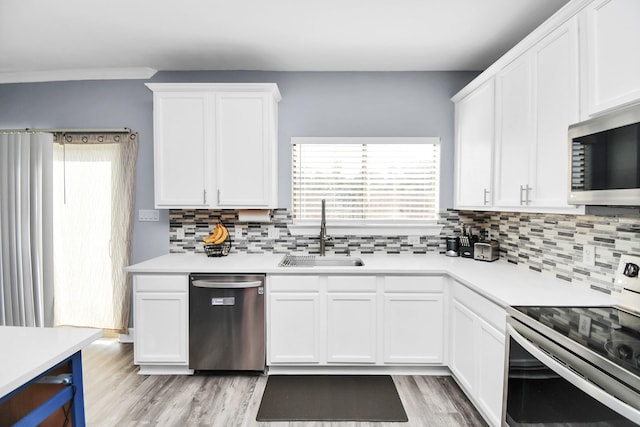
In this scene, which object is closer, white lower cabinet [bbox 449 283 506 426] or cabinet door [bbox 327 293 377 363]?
white lower cabinet [bbox 449 283 506 426]

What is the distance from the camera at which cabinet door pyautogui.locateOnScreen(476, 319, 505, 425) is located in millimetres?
1729

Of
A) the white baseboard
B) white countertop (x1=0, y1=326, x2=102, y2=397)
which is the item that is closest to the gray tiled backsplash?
the white baseboard

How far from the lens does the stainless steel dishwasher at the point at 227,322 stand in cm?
246

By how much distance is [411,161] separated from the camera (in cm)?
308

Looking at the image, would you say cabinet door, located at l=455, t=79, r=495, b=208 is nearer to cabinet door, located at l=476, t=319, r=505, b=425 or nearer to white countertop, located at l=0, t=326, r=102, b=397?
cabinet door, located at l=476, t=319, r=505, b=425

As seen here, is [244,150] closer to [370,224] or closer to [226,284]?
[226,284]

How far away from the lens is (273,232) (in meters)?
3.10

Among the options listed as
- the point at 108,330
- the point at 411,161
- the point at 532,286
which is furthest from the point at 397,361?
the point at 108,330

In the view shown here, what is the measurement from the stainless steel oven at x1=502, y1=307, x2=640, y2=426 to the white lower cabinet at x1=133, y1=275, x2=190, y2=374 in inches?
86.3

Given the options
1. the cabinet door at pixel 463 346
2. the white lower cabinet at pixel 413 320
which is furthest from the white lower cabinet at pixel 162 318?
the cabinet door at pixel 463 346

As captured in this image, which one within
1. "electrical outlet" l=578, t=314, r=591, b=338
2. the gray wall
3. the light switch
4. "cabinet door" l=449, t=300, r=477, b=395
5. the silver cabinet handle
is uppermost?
the gray wall

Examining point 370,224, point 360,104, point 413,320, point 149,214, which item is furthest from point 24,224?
point 413,320

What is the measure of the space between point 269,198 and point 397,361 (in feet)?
5.50

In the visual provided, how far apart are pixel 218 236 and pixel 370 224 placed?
4.60 ft
